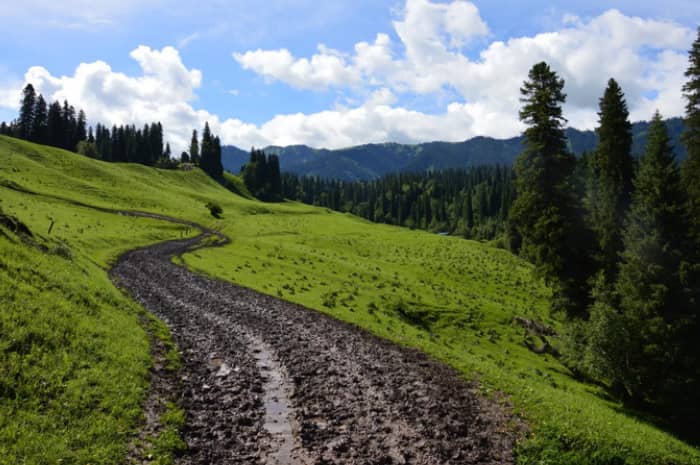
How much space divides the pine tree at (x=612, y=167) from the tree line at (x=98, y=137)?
508 ft

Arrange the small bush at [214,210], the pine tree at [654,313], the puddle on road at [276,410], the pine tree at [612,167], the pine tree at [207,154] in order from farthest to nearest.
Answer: the pine tree at [207,154] < the small bush at [214,210] < the pine tree at [612,167] < the pine tree at [654,313] < the puddle on road at [276,410]

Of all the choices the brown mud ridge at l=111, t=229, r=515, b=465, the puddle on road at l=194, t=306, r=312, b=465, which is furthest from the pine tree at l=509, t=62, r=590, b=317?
the puddle on road at l=194, t=306, r=312, b=465

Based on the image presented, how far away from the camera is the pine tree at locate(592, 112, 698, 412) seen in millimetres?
23734

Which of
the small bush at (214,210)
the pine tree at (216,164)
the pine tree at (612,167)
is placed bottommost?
the small bush at (214,210)

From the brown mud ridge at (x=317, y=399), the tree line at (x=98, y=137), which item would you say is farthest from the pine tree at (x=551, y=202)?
the tree line at (x=98, y=137)

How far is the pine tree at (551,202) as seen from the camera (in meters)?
32.3

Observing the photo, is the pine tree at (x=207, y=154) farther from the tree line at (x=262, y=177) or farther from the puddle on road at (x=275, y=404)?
the puddle on road at (x=275, y=404)

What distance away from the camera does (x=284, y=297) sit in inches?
1300

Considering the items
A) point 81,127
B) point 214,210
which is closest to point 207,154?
point 81,127

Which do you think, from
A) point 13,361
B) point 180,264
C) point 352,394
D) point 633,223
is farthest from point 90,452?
point 180,264

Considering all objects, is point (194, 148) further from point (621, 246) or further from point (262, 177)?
point (621, 246)

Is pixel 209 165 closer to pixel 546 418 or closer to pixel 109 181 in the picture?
pixel 109 181

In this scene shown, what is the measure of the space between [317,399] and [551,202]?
2611 cm

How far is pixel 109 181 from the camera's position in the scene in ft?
357
